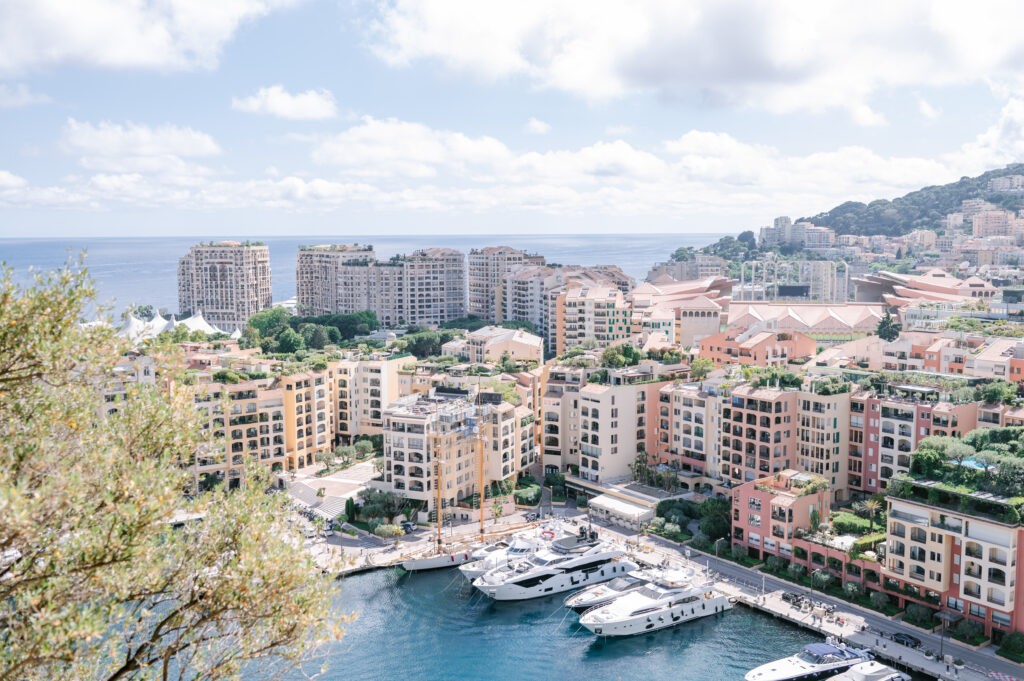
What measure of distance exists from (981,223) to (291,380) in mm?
99645

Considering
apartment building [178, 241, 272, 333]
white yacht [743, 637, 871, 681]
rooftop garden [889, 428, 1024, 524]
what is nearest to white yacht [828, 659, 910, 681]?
white yacht [743, 637, 871, 681]

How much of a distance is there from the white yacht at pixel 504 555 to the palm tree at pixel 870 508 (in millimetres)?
9853

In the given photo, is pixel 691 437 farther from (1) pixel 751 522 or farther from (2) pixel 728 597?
(2) pixel 728 597

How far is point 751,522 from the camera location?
28.7 metres

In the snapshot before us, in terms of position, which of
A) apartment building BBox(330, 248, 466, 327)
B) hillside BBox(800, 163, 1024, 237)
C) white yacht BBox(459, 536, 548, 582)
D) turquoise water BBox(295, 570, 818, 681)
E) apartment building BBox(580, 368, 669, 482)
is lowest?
turquoise water BBox(295, 570, 818, 681)

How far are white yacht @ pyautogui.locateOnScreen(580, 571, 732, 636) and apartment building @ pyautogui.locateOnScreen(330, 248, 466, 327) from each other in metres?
48.7

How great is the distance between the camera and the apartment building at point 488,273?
7562 cm

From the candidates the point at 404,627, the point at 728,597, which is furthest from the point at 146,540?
the point at 728,597

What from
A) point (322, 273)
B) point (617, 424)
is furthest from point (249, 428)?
point (322, 273)

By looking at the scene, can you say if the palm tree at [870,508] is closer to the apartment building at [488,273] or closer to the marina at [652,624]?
the marina at [652,624]

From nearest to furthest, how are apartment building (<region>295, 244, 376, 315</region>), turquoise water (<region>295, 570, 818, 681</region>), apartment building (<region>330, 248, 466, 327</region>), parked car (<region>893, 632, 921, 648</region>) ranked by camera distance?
1. parked car (<region>893, 632, 921, 648</region>)
2. turquoise water (<region>295, 570, 818, 681</region>)
3. apartment building (<region>330, 248, 466, 327</region>)
4. apartment building (<region>295, 244, 376, 315</region>)

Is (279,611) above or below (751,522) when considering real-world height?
above

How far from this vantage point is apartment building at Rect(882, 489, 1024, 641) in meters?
22.2

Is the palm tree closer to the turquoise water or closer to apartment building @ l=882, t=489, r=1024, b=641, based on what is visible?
apartment building @ l=882, t=489, r=1024, b=641
